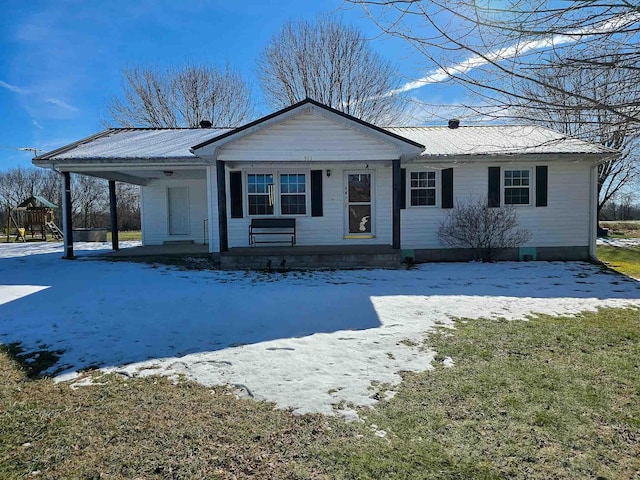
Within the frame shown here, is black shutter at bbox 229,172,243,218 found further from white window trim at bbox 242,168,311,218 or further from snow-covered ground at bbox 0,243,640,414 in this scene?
snow-covered ground at bbox 0,243,640,414

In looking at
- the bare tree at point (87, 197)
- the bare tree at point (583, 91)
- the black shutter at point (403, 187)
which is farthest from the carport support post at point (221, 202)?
the bare tree at point (87, 197)

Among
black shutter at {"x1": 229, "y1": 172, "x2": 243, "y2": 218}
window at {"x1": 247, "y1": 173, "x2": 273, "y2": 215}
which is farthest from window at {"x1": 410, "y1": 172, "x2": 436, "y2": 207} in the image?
black shutter at {"x1": 229, "y1": 172, "x2": 243, "y2": 218}

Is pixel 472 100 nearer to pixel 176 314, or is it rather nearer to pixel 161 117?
pixel 176 314

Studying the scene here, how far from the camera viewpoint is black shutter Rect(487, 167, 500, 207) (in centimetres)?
1113

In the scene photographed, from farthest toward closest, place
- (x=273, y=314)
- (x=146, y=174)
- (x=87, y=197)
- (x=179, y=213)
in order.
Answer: (x=87, y=197) → (x=179, y=213) → (x=146, y=174) → (x=273, y=314)

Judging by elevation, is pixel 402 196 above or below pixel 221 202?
above

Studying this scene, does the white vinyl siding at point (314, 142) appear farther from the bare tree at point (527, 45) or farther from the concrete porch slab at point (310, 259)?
the bare tree at point (527, 45)

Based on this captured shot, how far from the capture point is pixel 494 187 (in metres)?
11.2

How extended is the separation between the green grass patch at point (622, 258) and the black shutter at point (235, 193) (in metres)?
10.0

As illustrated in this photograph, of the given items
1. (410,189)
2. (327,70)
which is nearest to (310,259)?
(410,189)

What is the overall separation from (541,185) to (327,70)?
16.3 meters

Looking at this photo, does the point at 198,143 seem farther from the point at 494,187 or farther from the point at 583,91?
the point at 583,91

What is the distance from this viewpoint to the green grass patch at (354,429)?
2.21 m

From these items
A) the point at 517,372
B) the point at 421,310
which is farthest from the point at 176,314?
the point at 517,372
